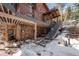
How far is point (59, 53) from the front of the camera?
2.33 metres

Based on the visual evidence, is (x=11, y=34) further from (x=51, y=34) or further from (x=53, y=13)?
(x=53, y=13)

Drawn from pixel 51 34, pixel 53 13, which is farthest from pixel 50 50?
pixel 53 13

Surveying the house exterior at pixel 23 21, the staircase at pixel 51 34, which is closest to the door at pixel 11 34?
the house exterior at pixel 23 21

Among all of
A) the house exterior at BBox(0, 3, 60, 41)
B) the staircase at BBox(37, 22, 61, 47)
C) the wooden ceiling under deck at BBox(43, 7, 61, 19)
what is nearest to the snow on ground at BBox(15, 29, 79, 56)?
the staircase at BBox(37, 22, 61, 47)

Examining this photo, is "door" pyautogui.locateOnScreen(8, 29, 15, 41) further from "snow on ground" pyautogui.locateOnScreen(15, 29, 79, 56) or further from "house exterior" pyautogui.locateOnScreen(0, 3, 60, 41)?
"snow on ground" pyautogui.locateOnScreen(15, 29, 79, 56)

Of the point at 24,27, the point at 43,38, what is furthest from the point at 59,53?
the point at 24,27

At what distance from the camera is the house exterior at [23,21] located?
7.41 feet

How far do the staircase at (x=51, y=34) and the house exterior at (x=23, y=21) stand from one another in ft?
0.23

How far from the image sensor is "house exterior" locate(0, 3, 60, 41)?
2.26 meters

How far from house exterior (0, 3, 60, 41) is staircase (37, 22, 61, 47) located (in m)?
0.07

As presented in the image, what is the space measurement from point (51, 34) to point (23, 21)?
494mm

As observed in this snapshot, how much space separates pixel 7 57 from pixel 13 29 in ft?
1.51

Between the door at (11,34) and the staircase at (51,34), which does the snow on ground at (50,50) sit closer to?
the staircase at (51,34)

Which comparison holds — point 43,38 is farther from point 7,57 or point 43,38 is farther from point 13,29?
point 7,57
